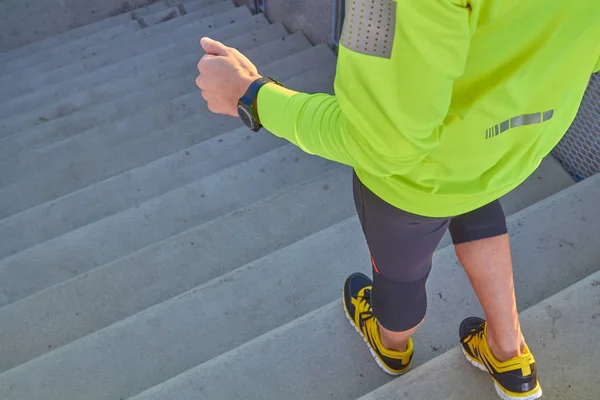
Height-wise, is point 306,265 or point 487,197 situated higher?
point 487,197

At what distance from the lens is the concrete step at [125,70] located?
4.23 m

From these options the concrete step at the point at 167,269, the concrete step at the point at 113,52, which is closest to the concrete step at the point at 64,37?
the concrete step at the point at 113,52

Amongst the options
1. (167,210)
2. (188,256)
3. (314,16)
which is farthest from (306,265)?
(314,16)

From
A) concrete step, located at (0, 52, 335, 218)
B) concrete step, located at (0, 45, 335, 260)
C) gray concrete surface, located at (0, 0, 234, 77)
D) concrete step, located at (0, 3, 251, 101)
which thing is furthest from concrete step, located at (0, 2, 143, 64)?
concrete step, located at (0, 45, 335, 260)

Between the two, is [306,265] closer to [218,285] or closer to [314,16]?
[218,285]

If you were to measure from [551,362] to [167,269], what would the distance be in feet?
4.45

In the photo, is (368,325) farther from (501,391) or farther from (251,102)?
(251,102)

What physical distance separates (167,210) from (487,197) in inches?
67.1

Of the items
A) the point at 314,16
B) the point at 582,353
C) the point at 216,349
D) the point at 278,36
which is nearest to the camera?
the point at 582,353

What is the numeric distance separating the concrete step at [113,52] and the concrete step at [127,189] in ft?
6.91

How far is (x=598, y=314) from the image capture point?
1.47m

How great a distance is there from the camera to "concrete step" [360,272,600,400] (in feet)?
4.57

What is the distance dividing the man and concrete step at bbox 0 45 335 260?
163 cm

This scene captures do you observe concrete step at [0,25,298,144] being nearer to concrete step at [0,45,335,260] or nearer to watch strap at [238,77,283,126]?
concrete step at [0,45,335,260]
